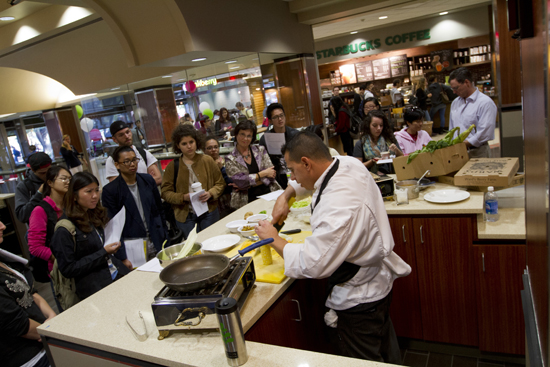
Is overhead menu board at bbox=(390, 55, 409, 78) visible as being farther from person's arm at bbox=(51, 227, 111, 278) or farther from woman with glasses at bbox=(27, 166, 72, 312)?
person's arm at bbox=(51, 227, 111, 278)

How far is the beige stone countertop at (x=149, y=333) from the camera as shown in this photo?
152 centimetres

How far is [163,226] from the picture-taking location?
149 inches

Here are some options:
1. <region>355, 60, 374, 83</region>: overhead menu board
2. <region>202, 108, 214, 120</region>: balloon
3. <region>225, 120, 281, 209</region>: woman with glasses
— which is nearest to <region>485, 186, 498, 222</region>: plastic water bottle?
<region>225, 120, 281, 209</region>: woman with glasses

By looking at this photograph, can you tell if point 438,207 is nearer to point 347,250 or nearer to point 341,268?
point 341,268

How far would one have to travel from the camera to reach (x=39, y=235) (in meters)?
3.28

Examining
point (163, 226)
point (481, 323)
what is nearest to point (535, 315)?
point (481, 323)

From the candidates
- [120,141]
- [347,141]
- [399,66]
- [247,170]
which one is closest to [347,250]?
[247,170]

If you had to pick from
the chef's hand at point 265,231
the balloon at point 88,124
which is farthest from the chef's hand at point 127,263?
the balloon at point 88,124

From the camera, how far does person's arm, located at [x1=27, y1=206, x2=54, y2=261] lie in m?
3.22

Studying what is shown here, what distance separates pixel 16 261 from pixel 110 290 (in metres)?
0.72

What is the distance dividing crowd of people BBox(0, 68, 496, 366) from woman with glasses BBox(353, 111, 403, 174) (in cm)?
1

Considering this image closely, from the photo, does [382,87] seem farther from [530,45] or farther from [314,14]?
[530,45]

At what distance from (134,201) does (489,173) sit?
307 centimetres

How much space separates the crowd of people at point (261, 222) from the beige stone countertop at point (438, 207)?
0.77 meters
